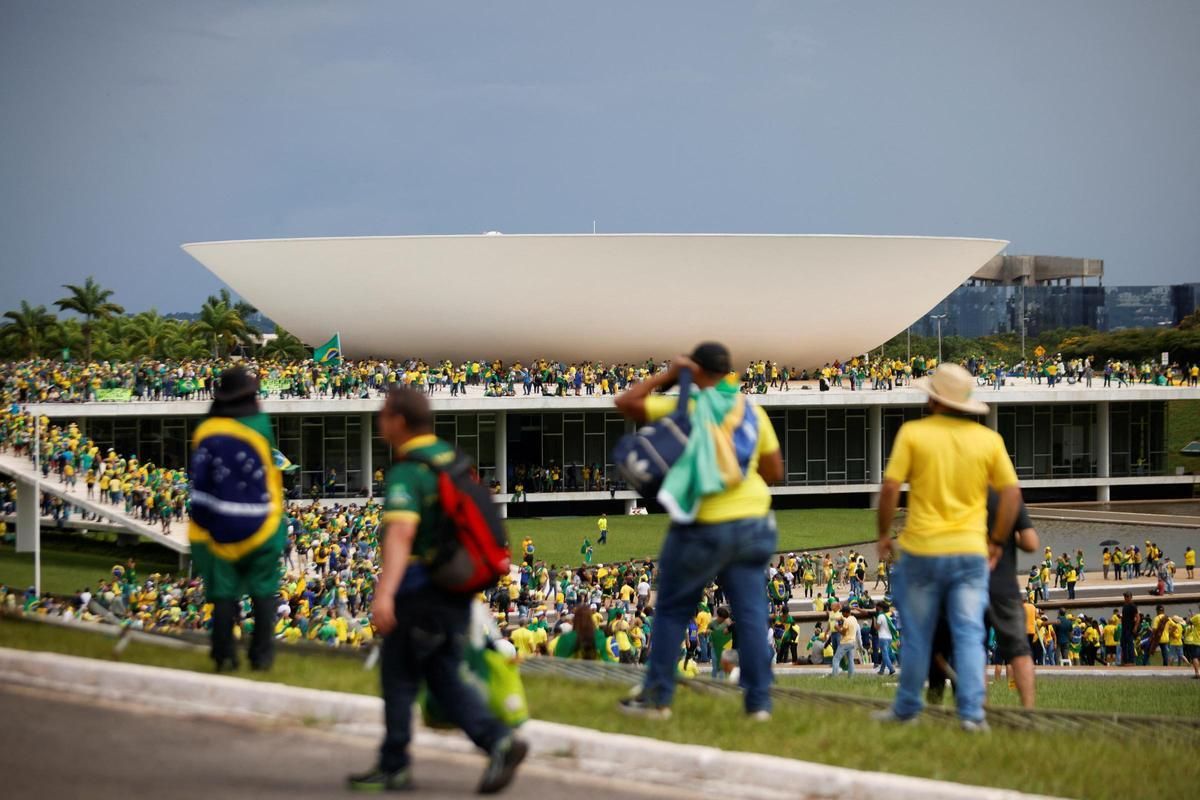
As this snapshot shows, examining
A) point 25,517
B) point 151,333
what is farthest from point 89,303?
point 25,517

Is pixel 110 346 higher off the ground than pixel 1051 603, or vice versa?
pixel 110 346

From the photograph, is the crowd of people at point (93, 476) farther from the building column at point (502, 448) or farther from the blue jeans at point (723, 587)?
the blue jeans at point (723, 587)

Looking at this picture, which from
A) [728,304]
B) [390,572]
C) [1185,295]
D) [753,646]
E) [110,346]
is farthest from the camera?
[1185,295]

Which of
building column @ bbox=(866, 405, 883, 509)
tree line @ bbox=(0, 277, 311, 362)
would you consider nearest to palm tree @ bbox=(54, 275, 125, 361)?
tree line @ bbox=(0, 277, 311, 362)

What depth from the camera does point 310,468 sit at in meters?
43.9

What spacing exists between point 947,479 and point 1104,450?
1718 inches

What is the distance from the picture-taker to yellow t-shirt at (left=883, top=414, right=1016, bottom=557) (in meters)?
6.52

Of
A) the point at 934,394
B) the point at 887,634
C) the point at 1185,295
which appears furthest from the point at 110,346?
the point at 1185,295

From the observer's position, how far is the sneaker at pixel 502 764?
514 cm

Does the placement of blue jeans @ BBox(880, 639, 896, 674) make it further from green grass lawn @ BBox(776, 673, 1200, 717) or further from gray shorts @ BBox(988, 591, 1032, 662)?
gray shorts @ BBox(988, 591, 1032, 662)

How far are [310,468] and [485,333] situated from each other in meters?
8.71

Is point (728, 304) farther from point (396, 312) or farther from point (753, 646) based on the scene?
point (753, 646)

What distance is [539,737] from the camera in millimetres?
5703

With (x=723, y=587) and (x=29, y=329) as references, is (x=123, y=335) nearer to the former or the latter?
(x=29, y=329)
